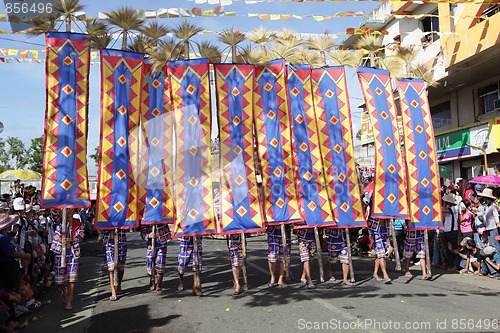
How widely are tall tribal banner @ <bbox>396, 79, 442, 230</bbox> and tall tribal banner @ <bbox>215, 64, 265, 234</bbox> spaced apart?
319cm

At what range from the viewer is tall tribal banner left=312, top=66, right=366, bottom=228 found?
8180 mm

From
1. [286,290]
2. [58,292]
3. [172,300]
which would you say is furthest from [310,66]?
[58,292]

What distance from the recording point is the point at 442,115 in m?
19.6

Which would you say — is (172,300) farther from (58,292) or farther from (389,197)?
(389,197)

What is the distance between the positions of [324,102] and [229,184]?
2545 mm

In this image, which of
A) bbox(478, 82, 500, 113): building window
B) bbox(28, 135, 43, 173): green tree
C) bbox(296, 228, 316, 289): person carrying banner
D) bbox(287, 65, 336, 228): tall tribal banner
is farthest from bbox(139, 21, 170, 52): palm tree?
bbox(28, 135, 43, 173): green tree

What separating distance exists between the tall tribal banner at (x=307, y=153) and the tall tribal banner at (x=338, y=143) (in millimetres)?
148

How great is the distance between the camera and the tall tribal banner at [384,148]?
8.28 m

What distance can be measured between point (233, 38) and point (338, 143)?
111 inches

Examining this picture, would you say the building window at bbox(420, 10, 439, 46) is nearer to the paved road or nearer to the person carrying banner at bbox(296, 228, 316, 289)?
the paved road

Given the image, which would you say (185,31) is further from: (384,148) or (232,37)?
(384,148)

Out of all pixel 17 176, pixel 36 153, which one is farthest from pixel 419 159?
pixel 36 153

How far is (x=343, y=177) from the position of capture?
328 inches

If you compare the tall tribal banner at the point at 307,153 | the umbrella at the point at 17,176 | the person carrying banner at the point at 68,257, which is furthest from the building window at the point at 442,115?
the umbrella at the point at 17,176
